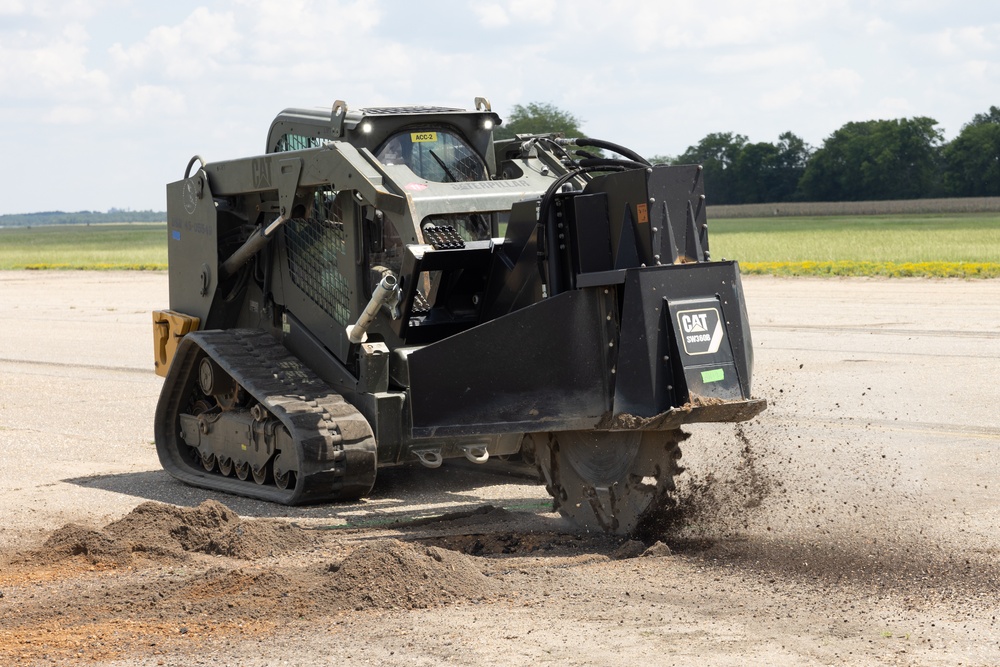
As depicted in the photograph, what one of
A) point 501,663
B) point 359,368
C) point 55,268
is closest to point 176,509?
point 359,368

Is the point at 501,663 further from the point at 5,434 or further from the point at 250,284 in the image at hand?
the point at 5,434

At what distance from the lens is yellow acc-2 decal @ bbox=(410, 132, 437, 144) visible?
9.38 m

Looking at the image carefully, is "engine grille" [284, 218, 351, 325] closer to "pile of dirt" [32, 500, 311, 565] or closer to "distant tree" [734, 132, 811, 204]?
"pile of dirt" [32, 500, 311, 565]

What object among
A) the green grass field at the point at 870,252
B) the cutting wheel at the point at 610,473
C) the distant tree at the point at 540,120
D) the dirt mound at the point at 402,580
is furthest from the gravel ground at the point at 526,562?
the distant tree at the point at 540,120

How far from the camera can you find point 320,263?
31.1ft

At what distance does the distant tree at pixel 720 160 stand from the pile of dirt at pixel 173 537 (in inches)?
4327

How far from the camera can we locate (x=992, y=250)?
40312mm

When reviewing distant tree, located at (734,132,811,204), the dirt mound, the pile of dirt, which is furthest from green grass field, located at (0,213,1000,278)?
distant tree, located at (734,132,811,204)

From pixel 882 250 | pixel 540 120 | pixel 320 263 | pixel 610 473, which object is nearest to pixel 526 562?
pixel 610 473

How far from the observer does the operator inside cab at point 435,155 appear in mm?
9305

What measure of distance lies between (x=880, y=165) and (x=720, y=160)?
16614 millimetres

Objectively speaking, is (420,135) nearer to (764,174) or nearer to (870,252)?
(870,252)

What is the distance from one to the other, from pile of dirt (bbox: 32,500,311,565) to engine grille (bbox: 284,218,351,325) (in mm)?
1942

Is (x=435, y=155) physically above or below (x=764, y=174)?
below
